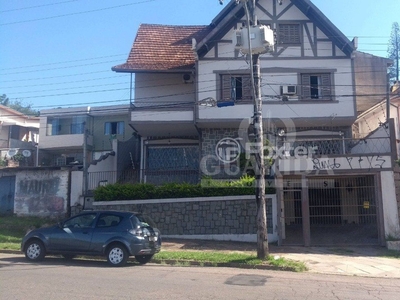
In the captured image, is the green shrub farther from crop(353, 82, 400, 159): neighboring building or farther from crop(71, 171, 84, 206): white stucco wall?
crop(353, 82, 400, 159): neighboring building

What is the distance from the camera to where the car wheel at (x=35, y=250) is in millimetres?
11891

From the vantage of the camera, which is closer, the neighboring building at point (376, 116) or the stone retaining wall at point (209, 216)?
the stone retaining wall at point (209, 216)

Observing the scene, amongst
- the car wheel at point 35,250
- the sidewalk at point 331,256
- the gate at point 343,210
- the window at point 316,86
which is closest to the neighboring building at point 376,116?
the window at point 316,86

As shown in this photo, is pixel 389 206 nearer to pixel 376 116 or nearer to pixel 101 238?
pixel 376 116

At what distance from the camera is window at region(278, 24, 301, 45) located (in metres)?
21.1

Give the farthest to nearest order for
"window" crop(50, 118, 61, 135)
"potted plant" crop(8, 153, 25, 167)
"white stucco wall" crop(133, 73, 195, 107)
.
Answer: "window" crop(50, 118, 61, 135) < "potted plant" crop(8, 153, 25, 167) < "white stucco wall" crop(133, 73, 195, 107)

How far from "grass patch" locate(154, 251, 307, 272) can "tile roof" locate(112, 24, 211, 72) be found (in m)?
11.2

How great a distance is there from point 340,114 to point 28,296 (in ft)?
55.8

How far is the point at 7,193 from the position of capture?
21.1m

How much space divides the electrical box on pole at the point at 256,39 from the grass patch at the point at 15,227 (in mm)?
10015

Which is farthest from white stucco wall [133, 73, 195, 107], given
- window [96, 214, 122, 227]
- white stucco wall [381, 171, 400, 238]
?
window [96, 214, 122, 227]

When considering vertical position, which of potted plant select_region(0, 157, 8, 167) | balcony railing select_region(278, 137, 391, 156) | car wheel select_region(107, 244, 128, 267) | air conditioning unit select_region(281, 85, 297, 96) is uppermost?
air conditioning unit select_region(281, 85, 297, 96)

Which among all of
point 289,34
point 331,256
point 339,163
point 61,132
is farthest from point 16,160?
point 331,256

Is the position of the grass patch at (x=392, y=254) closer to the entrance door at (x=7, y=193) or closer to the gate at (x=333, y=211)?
the gate at (x=333, y=211)
